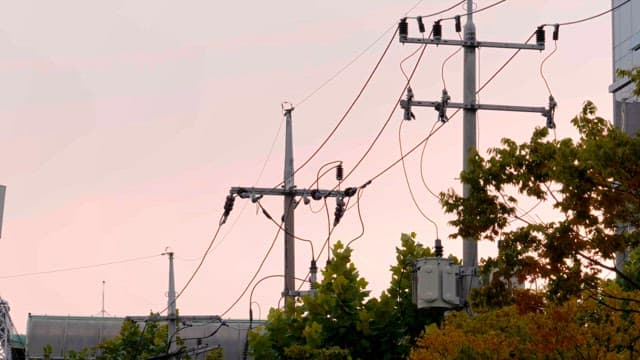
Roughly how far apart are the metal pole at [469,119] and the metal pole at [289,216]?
11.4 m

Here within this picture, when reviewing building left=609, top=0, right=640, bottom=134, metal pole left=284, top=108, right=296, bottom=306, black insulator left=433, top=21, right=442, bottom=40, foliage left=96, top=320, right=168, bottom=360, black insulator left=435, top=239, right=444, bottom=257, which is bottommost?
foliage left=96, top=320, right=168, bottom=360

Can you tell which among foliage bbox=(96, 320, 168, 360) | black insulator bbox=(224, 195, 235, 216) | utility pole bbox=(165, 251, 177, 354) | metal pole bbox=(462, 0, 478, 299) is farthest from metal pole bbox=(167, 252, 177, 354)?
metal pole bbox=(462, 0, 478, 299)

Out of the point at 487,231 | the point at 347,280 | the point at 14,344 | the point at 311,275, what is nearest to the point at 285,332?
the point at 347,280

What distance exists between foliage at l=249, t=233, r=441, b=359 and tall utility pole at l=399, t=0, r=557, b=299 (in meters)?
7.26

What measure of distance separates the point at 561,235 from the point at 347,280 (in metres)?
19.5

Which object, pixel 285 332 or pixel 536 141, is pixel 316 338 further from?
pixel 536 141

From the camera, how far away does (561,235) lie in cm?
2616

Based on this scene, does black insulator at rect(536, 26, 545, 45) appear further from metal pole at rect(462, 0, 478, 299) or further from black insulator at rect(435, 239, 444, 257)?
black insulator at rect(435, 239, 444, 257)

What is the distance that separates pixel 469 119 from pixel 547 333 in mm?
7015

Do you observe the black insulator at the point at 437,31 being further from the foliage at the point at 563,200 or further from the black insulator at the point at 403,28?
the foliage at the point at 563,200

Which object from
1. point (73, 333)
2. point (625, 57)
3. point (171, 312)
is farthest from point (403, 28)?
→ point (73, 333)

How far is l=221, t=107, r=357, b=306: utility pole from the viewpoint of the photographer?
4812 cm

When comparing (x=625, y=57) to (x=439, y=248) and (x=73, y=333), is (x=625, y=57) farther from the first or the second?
(x=439, y=248)

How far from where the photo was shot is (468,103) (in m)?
36.6
